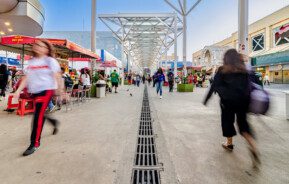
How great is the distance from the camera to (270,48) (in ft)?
102

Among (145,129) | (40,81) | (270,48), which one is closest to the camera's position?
(40,81)

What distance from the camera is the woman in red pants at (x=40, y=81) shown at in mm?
3627

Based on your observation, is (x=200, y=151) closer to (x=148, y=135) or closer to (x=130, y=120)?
(x=148, y=135)

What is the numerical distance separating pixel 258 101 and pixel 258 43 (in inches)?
1398

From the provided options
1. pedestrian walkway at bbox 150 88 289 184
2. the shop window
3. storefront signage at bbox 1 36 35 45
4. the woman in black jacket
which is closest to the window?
the shop window

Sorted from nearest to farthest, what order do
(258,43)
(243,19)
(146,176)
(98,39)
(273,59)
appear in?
(146,176) < (243,19) < (273,59) < (258,43) < (98,39)

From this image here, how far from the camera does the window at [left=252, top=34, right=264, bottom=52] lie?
33.6 m

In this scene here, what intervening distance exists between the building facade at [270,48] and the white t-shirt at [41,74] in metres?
23.1

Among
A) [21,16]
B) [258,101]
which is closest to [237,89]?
[258,101]

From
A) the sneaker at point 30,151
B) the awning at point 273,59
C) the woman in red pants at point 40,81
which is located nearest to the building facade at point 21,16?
the woman in red pants at point 40,81

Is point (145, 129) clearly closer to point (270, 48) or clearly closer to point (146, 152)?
point (146, 152)

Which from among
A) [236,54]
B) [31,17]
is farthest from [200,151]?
[31,17]

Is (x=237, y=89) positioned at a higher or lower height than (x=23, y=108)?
higher

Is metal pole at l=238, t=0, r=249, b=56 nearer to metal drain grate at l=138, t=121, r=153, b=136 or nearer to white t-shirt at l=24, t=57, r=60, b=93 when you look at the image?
metal drain grate at l=138, t=121, r=153, b=136
